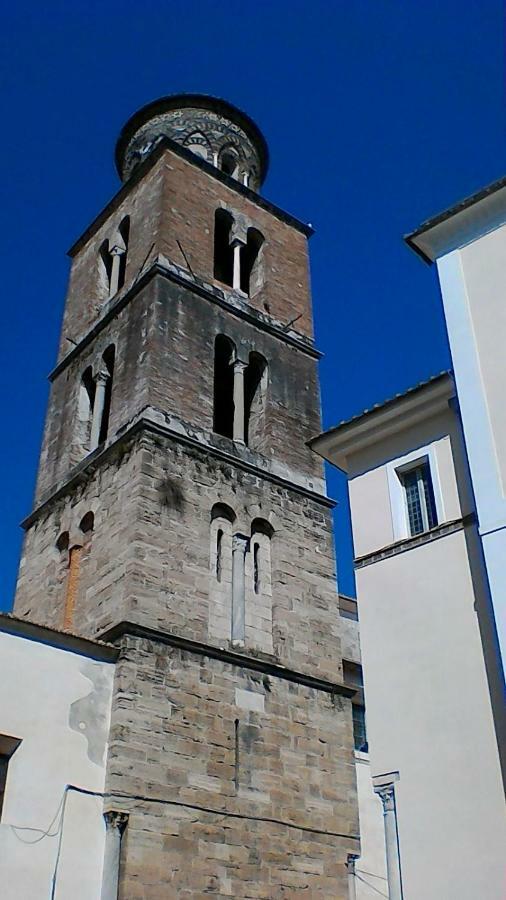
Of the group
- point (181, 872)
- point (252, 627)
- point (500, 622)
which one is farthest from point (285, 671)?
point (500, 622)

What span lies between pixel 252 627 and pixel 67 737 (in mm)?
4626

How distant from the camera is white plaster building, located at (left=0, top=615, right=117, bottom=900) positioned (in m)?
12.8

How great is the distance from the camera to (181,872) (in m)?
14.1

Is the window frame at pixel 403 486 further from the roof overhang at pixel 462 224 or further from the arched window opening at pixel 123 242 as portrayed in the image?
the arched window opening at pixel 123 242

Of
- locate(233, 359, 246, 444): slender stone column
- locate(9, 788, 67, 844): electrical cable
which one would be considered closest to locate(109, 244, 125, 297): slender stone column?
locate(233, 359, 246, 444): slender stone column

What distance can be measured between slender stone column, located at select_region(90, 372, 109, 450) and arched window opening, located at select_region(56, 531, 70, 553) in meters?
2.30

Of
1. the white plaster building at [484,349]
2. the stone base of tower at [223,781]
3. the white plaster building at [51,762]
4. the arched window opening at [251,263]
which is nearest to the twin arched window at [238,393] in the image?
the arched window opening at [251,263]

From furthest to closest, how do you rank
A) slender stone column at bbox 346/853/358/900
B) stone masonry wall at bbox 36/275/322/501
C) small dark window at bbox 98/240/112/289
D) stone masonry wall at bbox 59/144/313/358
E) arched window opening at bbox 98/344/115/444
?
small dark window at bbox 98/240/112/289 → stone masonry wall at bbox 59/144/313/358 → arched window opening at bbox 98/344/115/444 → stone masonry wall at bbox 36/275/322/501 → slender stone column at bbox 346/853/358/900

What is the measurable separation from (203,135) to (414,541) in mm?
19453

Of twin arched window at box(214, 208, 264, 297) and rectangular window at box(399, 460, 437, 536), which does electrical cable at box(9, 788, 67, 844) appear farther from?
twin arched window at box(214, 208, 264, 297)

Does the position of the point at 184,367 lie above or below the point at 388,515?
above

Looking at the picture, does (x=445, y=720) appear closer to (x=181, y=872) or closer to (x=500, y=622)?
(x=500, y=622)

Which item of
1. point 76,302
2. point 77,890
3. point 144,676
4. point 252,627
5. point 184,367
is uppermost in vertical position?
point 76,302

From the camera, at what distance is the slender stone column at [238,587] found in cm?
1734
